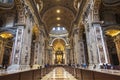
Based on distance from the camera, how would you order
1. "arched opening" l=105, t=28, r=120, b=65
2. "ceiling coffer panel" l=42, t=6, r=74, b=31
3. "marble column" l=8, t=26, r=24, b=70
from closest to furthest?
1. "marble column" l=8, t=26, r=24, b=70
2. "arched opening" l=105, t=28, r=120, b=65
3. "ceiling coffer panel" l=42, t=6, r=74, b=31

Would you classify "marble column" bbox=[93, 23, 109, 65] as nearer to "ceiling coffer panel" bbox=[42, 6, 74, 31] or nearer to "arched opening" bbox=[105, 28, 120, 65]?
"arched opening" bbox=[105, 28, 120, 65]

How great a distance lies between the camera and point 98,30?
869 centimetres

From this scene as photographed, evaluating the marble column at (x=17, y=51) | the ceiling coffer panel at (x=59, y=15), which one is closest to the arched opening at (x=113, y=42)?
the marble column at (x=17, y=51)

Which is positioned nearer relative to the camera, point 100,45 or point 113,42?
point 100,45

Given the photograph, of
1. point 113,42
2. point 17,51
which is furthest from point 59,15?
point 17,51

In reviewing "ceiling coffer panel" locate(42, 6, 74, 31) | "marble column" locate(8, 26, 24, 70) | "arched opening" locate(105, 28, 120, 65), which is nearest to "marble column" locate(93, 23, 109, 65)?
"arched opening" locate(105, 28, 120, 65)

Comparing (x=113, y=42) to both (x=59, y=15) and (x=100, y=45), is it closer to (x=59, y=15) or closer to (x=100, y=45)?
(x=100, y=45)

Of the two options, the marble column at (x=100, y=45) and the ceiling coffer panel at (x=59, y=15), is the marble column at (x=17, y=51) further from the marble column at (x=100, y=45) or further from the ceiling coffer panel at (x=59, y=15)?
the ceiling coffer panel at (x=59, y=15)

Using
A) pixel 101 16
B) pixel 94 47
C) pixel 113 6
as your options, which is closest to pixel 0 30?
pixel 94 47

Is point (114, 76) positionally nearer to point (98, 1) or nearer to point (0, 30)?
point (98, 1)

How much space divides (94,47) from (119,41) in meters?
4.49

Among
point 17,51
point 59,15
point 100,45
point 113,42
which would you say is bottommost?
point 17,51

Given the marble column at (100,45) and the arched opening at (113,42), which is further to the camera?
the arched opening at (113,42)

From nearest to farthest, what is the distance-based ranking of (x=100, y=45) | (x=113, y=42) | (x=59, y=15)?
(x=100, y=45)
(x=113, y=42)
(x=59, y=15)
